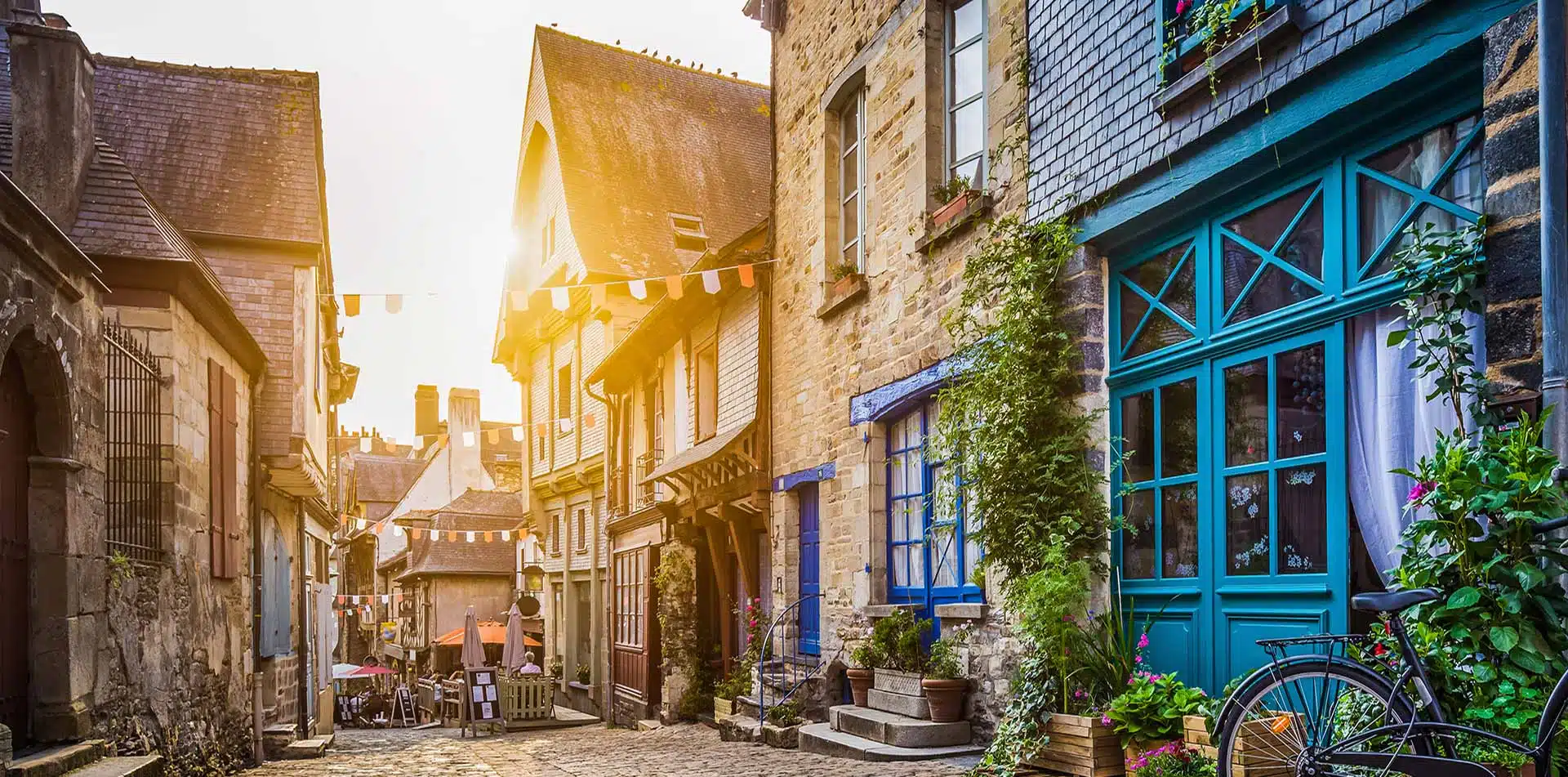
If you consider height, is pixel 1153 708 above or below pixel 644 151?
below

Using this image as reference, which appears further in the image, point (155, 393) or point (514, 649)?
point (514, 649)

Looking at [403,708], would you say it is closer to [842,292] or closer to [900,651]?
[842,292]

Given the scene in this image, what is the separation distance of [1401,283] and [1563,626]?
1490 millimetres

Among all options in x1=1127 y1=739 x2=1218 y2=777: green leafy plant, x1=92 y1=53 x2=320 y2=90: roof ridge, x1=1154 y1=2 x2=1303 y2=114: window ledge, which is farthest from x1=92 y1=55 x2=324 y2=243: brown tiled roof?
x1=1127 y1=739 x2=1218 y2=777: green leafy plant

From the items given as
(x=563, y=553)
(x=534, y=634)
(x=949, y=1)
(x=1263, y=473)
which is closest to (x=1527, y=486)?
(x=1263, y=473)

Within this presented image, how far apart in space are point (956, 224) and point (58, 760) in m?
5.82

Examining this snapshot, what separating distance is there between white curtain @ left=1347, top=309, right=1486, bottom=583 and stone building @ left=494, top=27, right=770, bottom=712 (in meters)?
14.7

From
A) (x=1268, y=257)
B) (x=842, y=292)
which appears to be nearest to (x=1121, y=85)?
(x=1268, y=257)

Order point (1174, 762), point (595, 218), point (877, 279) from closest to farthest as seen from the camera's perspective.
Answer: point (1174, 762) < point (877, 279) < point (595, 218)

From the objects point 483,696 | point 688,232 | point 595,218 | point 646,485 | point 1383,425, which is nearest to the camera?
point 1383,425

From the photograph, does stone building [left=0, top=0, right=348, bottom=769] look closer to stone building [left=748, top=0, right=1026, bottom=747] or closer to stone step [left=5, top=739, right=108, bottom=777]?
stone step [left=5, top=739, right=108, bottom=777]

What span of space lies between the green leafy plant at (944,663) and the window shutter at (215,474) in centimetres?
587

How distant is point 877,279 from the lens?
386 inches

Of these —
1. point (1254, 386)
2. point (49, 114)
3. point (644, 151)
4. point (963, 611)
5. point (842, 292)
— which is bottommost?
point (963, 611)
